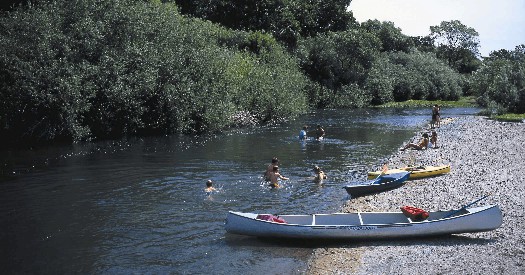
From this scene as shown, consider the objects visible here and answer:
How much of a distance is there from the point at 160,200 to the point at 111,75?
22.8 meters

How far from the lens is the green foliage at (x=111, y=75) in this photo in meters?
40.3

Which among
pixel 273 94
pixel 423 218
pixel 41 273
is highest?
pixel 273 94

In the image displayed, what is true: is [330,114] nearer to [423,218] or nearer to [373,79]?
[373,79]

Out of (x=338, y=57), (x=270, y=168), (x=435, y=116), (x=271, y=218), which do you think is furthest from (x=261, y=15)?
(x=271, y=218)

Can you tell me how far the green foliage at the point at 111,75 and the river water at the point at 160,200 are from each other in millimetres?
3037

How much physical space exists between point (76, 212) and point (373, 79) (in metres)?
76.8

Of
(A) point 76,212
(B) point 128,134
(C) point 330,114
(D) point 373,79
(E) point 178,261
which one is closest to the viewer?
(E) point 178,261

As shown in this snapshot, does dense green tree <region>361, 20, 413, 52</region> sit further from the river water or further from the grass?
the river water

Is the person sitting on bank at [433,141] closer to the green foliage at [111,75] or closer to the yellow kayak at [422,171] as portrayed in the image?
the yellow kayak at [422,171]

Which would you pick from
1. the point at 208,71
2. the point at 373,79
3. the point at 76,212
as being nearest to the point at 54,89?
the point at 208,71

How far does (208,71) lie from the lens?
49.9 meters

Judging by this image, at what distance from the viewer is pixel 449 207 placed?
836 inches

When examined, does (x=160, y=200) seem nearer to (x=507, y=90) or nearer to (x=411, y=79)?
(x=507, y=90)

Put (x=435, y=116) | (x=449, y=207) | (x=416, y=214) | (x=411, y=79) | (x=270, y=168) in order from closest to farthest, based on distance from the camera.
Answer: (x=416, y=214), (x=449, y=207), (x=270, y=168), (x=435, y=116), (x=411, y=79)
